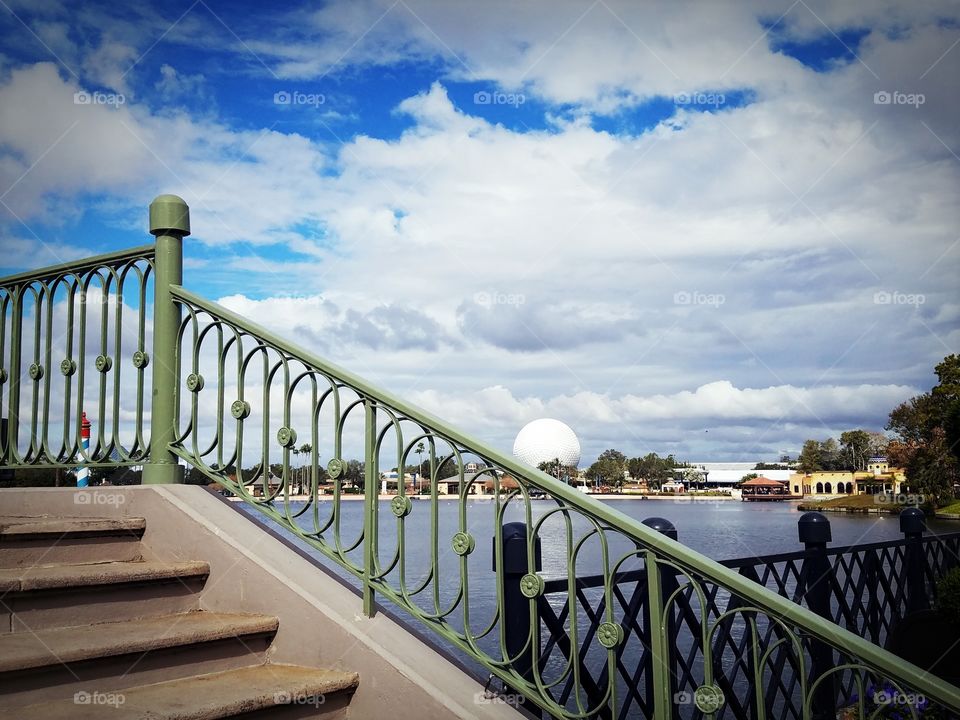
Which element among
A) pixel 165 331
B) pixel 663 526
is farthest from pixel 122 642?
pixel 663 526

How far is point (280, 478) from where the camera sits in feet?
13.6

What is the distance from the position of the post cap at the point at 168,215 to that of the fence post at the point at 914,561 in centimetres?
774

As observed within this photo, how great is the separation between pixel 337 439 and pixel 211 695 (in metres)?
1.27

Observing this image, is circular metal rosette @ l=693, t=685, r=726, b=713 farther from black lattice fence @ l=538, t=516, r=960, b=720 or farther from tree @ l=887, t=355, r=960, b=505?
tree @ l=887, t=355, r=960, b=505

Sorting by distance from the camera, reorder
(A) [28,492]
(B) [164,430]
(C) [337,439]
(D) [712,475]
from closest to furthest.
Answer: (C) [337,439] → (A) [28,492] → (B) [164,430] → (D) [712,475]

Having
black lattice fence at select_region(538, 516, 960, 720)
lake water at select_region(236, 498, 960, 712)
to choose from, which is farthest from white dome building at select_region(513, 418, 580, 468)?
black lattice fence at select_region(538, 516, 960, 720)

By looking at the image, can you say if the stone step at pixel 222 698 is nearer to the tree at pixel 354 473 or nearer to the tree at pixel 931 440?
the tree at pixel 354 473

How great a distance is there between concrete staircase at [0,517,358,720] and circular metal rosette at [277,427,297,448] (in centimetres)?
76

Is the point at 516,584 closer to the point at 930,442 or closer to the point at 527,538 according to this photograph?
the point at 527,538

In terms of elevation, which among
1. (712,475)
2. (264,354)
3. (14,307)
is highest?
(14,307)

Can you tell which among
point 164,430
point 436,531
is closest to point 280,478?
point 164,430

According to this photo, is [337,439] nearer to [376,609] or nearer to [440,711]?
[376,609]

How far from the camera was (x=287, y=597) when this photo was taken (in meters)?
3.66

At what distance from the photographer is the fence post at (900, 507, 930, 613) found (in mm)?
8133
